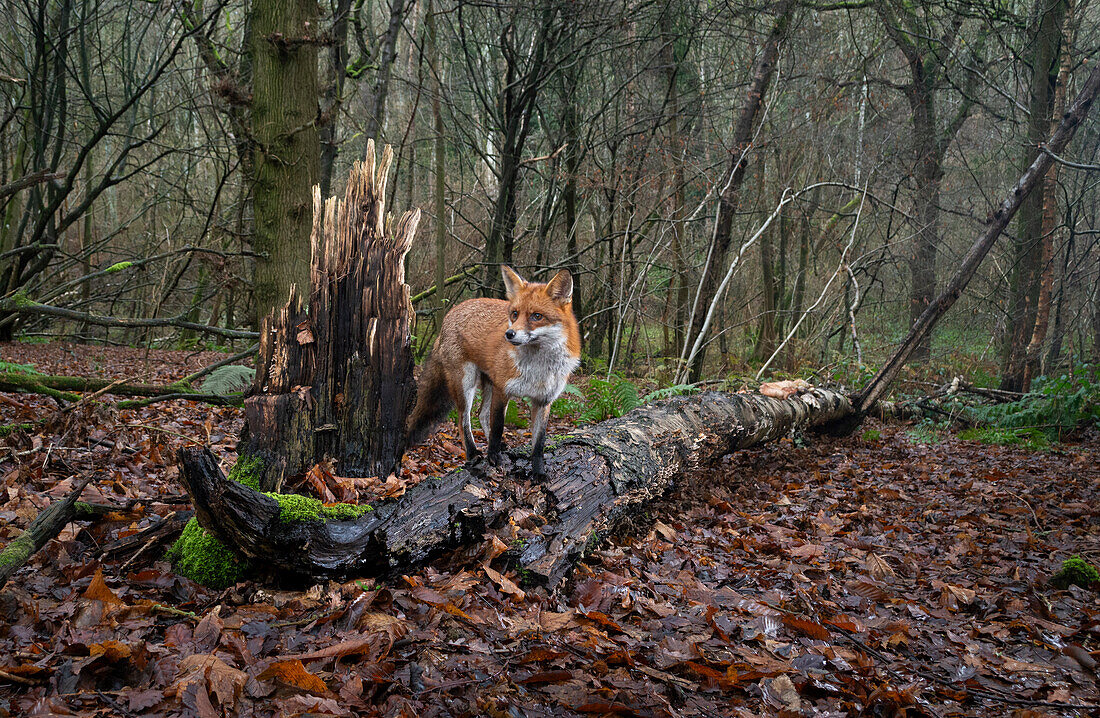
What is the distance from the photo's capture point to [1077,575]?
4.08m

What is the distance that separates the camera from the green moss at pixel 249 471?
3713 millimetres

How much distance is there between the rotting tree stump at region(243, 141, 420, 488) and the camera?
3846 millimetres

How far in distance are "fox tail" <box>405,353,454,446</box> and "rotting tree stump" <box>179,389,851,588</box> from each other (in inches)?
44.3

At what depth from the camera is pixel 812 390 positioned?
873 cm

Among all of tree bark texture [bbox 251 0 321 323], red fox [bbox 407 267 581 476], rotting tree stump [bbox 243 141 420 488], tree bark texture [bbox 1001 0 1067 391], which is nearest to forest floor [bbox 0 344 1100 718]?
rotting tree stump [bbox 243 141 420 488]

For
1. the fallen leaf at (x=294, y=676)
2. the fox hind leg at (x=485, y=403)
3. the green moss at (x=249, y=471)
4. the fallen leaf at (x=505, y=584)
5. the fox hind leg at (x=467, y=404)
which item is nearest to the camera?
the fallen leaf at (x=294, y=676)

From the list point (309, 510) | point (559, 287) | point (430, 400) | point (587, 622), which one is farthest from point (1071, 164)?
point (309, 510)

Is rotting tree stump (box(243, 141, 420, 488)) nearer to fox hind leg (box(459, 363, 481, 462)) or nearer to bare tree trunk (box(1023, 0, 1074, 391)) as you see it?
fox hind leg (box(459, 363, 481, 462))

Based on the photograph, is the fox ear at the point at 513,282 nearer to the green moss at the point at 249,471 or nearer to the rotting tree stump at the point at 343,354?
the rotting tree stump at the point at 343,354

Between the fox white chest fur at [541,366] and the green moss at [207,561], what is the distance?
2.21m

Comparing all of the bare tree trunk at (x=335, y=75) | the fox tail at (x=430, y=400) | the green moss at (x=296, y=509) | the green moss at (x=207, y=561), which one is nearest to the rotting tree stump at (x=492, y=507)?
the green moss at (x=296, y=509)

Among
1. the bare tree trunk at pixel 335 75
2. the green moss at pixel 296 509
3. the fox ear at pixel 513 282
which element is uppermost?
the bare tree trunk at pixel 335 75

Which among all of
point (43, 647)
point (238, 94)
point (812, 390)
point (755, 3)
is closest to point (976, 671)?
point (43, 647)

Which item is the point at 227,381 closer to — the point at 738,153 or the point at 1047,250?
the point at 738,153
